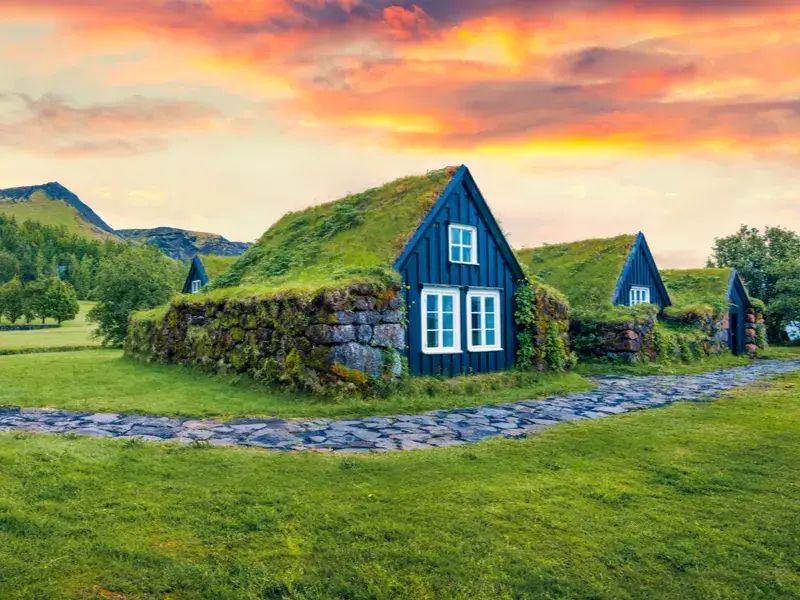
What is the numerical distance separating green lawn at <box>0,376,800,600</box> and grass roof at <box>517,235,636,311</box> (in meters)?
18.7

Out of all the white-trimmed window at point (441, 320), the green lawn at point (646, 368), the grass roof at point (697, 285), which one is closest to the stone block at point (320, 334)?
the white-trimmed window at point (441, 320)

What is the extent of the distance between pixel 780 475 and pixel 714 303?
989 inches

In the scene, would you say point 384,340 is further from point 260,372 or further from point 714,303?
point 714,303

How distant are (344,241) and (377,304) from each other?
187 inches

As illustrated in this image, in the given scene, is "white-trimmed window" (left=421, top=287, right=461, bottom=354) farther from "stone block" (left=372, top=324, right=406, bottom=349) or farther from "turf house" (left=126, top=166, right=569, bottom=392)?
"stone block" (left=372, top=324, right=406, bottom=349)

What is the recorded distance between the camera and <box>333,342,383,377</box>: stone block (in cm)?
1232

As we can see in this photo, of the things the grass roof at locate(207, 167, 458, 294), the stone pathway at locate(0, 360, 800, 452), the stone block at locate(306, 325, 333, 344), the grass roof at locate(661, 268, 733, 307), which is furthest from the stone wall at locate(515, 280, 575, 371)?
the grass roof at locate(661, 268, 733, 307)

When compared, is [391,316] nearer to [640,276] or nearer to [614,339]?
[614,339]

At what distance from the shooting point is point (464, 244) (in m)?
16.7

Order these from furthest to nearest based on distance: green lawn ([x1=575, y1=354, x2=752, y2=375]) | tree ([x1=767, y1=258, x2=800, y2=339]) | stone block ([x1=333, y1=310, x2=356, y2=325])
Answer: tree ([x1=767, y1=258, x2=800, y2=339]) → green lawn ([x1=575, y1=354, x2=752, y2=375]) → stone block ([x1=333, y1=310, x2=356, y2=325])

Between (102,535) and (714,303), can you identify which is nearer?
(102,535)

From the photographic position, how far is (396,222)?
15844mm

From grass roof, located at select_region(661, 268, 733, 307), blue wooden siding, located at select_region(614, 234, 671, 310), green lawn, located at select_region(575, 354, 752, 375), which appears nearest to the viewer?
green lawn, located at select_region(575, 354, 752, 375)

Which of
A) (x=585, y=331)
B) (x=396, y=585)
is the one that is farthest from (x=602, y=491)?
(x=585, y=331)
